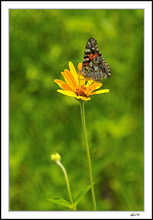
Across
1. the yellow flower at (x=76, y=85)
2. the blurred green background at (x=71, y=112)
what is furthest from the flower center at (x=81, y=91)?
the blurred green background at (x=71, y=112)

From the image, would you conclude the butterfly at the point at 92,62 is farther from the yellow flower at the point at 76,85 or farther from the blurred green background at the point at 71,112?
the blurred green background at the point at 71,112

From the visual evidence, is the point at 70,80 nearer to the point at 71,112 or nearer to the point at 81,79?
the point at 81,79

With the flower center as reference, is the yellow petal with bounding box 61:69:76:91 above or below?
above

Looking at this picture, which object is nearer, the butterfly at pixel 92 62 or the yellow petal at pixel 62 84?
the yellow petal at pixel 62 84

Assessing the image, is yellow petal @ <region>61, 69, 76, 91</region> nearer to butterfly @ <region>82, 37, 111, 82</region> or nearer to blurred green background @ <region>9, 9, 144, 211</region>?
butterfly @ <region>82, 37, 111, 82</region>

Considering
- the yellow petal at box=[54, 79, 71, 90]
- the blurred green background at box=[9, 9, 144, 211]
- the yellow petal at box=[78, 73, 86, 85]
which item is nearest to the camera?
the yellow petal at box=[54, 79, 71, 90]

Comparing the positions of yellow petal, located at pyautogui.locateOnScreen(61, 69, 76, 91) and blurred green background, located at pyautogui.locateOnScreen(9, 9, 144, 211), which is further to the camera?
blurred green background, located at pyautogui.locateOnScreen(9, 9, 144, 211)

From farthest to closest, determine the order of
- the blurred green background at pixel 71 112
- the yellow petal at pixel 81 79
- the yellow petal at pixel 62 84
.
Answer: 1. the blurred green background at pixel 71 112
2. the yellow petal at pixel 81 79
3. the yellow petal at pixel 62 84

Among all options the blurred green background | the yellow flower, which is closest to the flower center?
the yellow flower

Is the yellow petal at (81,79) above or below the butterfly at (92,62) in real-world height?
below
